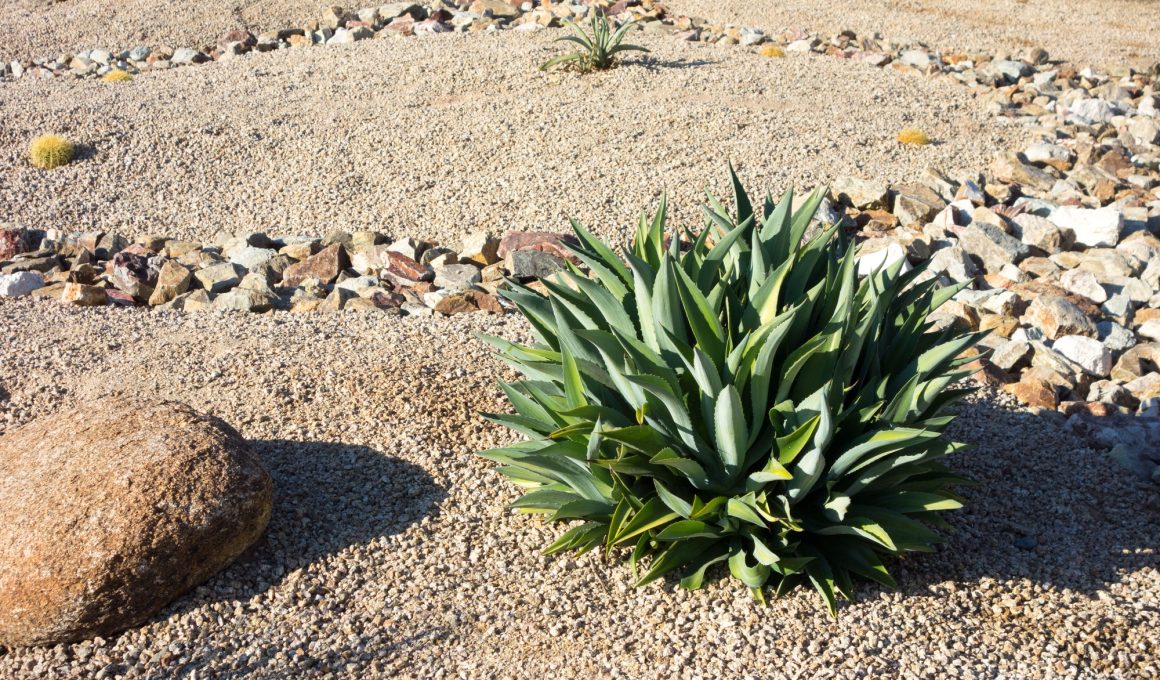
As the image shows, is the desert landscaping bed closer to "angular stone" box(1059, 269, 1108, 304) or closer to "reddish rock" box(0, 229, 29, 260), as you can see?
"angular stone" box(1059, 269, 1108, 304)

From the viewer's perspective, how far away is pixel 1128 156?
31.0 feet

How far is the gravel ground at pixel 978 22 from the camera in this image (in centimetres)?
1316

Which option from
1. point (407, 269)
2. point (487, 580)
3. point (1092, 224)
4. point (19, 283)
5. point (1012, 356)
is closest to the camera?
point (487, 580)

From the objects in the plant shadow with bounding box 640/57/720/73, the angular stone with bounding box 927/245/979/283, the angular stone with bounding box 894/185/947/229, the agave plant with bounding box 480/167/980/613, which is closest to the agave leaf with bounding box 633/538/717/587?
the agave plant with bounding box 480/167/980/613

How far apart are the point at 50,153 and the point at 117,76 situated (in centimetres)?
306

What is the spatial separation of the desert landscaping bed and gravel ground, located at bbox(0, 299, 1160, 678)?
12 millimetres

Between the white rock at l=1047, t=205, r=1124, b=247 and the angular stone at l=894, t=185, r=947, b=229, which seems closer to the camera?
the white rock at l=1047, t=205, r=1124, b=247

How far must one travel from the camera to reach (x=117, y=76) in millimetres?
11797

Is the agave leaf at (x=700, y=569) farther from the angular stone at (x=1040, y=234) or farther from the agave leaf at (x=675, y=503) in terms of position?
the angular stone at (x=1040, y=234)

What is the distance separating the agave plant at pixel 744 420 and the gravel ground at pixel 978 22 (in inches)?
408

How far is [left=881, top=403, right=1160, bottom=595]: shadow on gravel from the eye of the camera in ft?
12.6

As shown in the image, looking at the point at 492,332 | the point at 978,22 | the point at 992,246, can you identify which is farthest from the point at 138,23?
the point at 992,246

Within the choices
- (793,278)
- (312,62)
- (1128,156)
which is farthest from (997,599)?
(312,62)

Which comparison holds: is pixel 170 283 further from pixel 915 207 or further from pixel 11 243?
pixel 915 207
